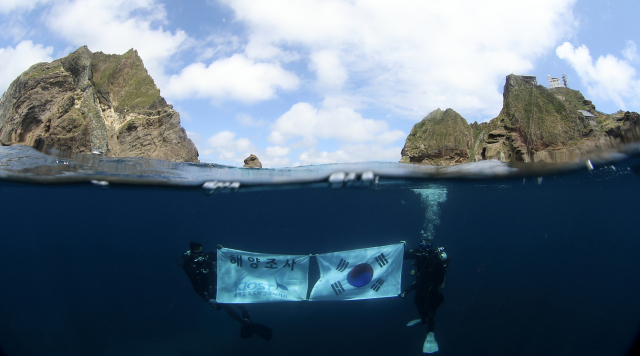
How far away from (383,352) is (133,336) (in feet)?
34.7

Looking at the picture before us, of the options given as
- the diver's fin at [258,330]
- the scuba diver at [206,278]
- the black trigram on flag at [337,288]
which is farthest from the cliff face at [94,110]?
the black trigram on flag at [337,288]

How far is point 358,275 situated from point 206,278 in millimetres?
4483

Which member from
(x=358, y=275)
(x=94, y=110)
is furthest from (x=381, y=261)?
(x=94, y=110)

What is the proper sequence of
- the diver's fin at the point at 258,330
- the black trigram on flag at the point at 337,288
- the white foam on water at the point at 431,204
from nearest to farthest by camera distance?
the black trigram on flag at the point at 337,288 < the diver's fin at the point at 258,330 < the white foam on water at the point at 431,204

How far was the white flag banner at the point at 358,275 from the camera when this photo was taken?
7883mm

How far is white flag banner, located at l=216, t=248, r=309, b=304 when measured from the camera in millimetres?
7930

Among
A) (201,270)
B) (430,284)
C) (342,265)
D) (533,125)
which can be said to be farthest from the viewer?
(533,125)

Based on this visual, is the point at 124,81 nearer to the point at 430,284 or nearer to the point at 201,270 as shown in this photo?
the point at 201,270

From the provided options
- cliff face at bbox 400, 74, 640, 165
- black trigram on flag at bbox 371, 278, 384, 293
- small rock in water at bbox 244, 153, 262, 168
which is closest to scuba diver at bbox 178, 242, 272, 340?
Answer: black trigram on flag at bbox 371, 278, 384, 293

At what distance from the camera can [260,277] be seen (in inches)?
318

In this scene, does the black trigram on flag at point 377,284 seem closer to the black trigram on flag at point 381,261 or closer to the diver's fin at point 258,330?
the black trigram on flag at point 381,261

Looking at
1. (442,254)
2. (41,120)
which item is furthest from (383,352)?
(41,120)

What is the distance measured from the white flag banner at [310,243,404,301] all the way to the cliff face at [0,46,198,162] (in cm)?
1359

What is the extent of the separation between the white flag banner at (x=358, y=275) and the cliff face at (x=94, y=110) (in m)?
13.6
